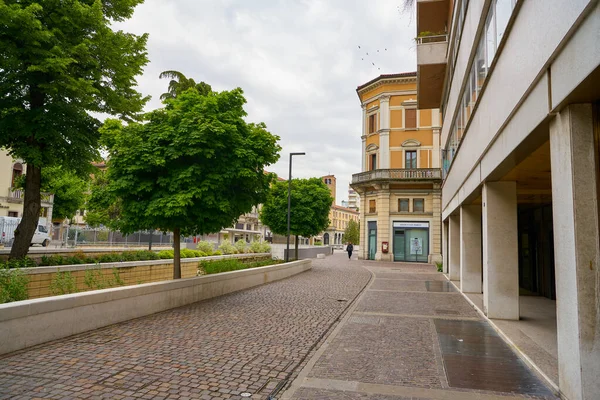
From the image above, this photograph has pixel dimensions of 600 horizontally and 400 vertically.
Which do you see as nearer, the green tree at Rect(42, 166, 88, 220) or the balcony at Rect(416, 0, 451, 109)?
the balcony at Rect(416, 0, 451, 109)

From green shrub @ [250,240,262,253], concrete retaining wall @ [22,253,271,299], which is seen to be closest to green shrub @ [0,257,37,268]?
concrete retaining wall @ [22,253,271,299]

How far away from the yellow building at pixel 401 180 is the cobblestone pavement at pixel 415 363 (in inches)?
991

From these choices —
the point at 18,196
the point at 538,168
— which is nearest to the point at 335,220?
the point at 18,196

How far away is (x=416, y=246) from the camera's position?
111 ft

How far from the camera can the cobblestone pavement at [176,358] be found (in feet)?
14.4

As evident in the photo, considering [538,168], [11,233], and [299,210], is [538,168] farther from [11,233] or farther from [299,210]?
[11,233]

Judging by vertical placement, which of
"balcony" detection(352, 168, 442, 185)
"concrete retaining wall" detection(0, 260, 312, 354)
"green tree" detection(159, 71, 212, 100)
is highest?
"green tree" detection(159, 71, 212, 100)

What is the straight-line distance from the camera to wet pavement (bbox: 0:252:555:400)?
175 inches

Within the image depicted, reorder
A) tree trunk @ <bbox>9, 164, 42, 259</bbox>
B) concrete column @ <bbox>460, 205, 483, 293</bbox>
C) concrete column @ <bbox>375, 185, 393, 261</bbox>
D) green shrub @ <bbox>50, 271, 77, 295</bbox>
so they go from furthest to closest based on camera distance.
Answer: concrete column @ <bbox>375, 185, 393, 261</bbox> < concrete column @ <bbox>460, 205, 483, 293</bbox> < tree trunk @ <bbox>9, 164, 42, 259</bbox> < green shrub @ <bbox>50, 271, 77, 295</bbox>

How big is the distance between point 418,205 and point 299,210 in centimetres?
1398

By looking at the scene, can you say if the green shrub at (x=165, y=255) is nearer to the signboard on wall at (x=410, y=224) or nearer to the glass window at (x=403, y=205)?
the signboard on wall at (x=410, y=224)

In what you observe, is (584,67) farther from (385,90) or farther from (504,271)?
(385,90)

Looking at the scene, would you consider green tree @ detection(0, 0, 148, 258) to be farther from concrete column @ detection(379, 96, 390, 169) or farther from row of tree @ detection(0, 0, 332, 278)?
concrete column @ detection(379, 96, 390, 169)

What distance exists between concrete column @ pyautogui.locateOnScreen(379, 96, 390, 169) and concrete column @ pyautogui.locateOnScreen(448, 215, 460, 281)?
1850 cm
